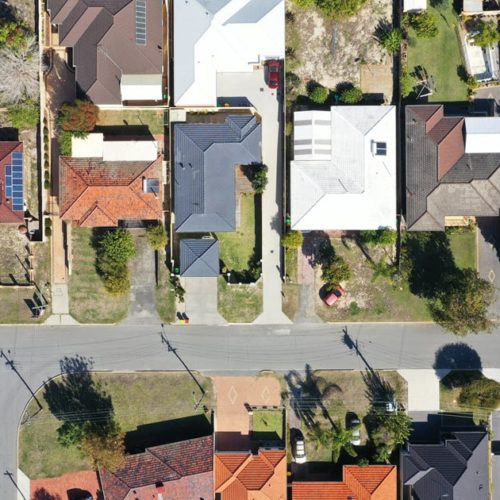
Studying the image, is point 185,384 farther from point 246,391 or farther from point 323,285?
point 323,285

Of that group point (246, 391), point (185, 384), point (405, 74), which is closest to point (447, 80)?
point (405, 74)

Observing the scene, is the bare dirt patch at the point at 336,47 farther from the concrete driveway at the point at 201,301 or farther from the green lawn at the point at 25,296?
the green lawn at the point at 25,296

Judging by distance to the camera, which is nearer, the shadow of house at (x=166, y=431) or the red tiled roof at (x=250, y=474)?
the red tiled roof at (x=250, y=474)

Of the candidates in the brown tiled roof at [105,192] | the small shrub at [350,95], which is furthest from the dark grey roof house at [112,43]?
the small shrub at [350,95]

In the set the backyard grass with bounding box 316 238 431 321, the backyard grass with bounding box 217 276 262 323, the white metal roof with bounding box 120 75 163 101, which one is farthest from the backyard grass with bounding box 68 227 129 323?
the backyard grass with bounding box 316 238 431 321

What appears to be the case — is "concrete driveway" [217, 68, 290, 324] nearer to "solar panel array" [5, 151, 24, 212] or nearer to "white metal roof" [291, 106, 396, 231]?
"white metal roof" [291, 106, 396, 231]

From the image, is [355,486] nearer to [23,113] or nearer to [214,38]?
[214,38]
